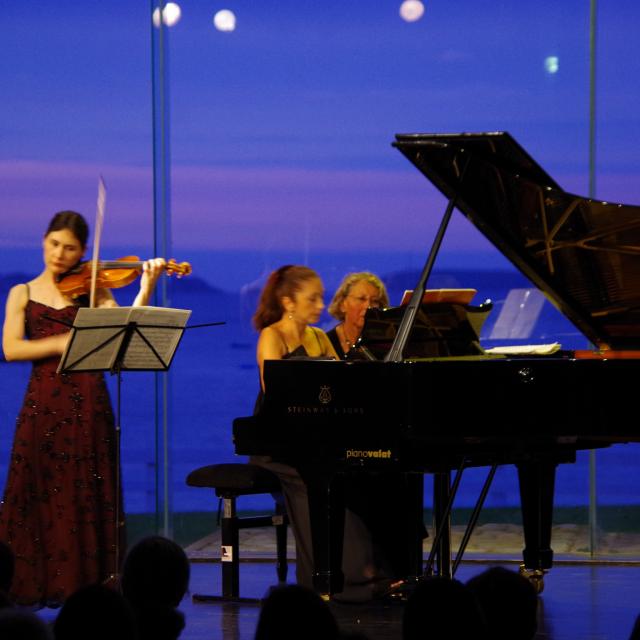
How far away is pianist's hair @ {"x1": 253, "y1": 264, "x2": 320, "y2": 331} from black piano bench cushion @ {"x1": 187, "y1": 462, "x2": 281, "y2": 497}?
558mm

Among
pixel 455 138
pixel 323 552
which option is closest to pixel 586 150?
pixel 455 138

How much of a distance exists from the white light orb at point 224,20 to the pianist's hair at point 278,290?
1978mm

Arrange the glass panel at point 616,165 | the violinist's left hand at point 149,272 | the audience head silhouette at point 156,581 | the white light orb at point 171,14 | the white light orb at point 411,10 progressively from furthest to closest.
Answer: the white light orb at point 171,14 < the white light orb at point 411,10 < the glass panel at point 616,165 < the violinist's left hand at point 149,272 < the audience head silhouette at point 156,581

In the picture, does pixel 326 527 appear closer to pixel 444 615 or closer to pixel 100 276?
pixel 100 276

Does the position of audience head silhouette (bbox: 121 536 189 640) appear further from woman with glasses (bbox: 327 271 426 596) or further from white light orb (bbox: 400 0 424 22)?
white light orb (bbox: 400 0 424 22)

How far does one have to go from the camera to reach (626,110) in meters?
6.43

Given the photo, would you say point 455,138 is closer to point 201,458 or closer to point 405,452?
point 405,452

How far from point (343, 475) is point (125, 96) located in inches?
113

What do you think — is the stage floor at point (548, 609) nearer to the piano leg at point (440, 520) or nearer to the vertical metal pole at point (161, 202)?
the piano leg at point (440, 520)

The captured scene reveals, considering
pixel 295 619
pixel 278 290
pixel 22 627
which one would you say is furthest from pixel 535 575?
pixel 22 627

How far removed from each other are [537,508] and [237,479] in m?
1.20

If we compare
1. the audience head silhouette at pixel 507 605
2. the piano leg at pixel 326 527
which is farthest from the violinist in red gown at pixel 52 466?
the audience head silhouette at pixel 507 605

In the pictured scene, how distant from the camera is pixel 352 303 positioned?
5.99 m

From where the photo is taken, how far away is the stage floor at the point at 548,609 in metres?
4.65
